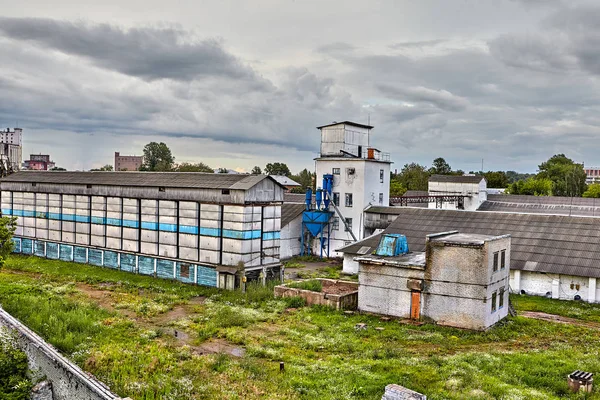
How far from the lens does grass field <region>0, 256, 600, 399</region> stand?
15562mm

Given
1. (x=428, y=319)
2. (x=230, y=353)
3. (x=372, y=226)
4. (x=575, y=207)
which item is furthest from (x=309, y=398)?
(x=575, y=207)

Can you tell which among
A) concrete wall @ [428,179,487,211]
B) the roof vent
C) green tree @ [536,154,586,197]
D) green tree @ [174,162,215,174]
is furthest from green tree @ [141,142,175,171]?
the roof vent

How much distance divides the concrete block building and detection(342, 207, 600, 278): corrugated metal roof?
7.13 metres

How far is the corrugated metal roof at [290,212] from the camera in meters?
44.5

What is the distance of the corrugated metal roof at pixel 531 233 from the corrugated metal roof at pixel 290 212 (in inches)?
349

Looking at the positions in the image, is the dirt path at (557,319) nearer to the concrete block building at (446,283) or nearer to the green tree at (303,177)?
the concrete block building at (446,283)

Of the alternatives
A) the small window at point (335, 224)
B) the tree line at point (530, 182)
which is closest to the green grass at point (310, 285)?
the small window at point (335, 224)

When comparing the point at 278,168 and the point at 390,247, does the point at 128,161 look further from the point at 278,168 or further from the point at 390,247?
the point at 390,247

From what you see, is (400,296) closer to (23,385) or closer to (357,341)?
(357,341)

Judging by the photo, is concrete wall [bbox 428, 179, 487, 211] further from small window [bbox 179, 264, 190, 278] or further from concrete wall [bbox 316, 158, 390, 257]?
small window [bbox 179, 264, 190, 278]

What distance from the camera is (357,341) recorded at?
20.5 metres

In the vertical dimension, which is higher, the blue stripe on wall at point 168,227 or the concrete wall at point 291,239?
the blue stripe on wall at point 168,227

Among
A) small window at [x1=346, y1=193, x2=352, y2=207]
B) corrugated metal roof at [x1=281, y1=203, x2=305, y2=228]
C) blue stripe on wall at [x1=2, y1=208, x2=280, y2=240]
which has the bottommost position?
blue stripe on wall at [x1=2, y1=208, x2=280, y2=240]

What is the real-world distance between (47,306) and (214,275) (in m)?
10.3
